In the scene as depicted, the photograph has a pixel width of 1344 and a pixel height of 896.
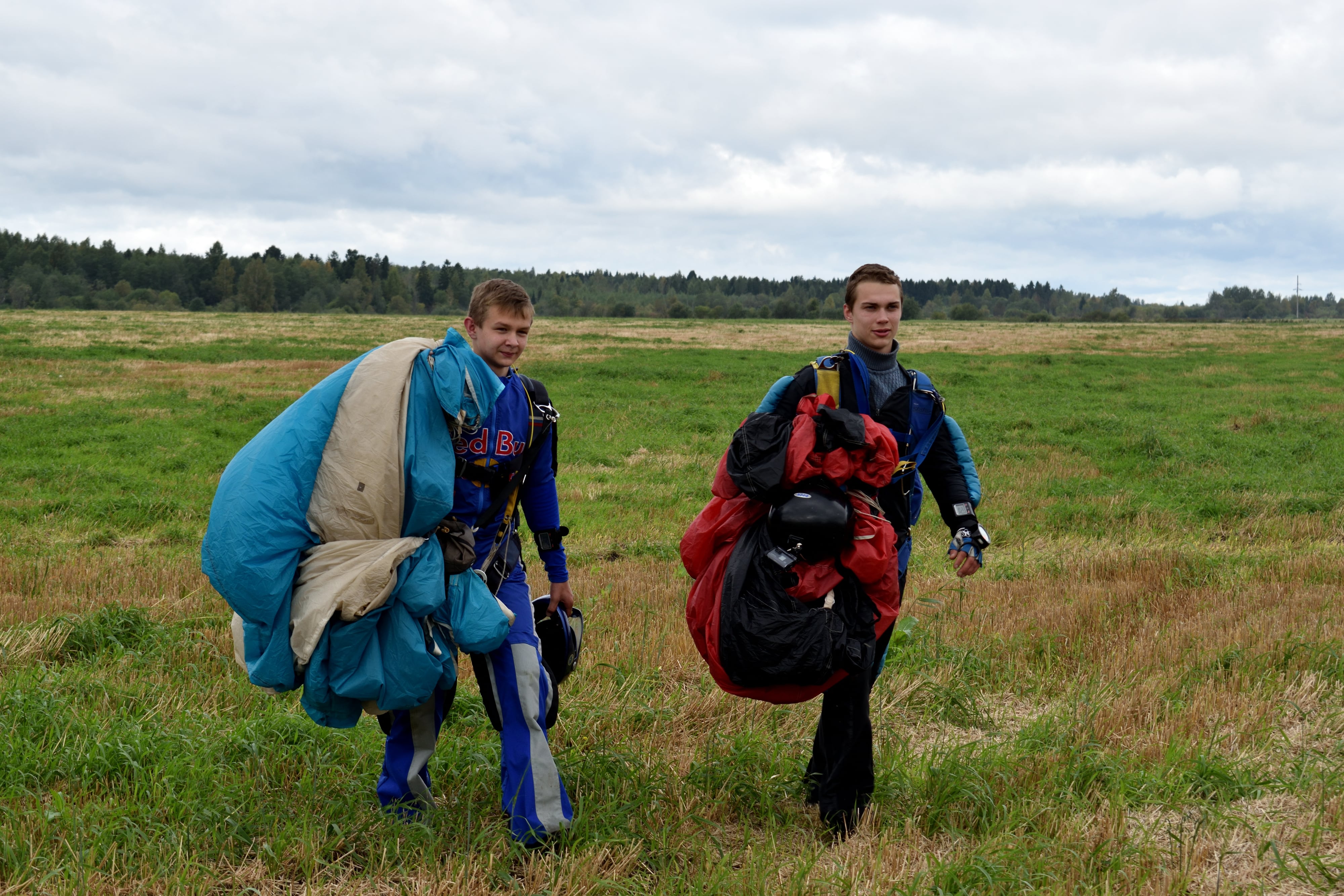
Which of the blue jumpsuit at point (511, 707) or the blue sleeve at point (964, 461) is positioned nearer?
the blue jumpsuit at point (511, 707)

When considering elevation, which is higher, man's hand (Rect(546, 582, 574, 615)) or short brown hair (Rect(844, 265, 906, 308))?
short brown hair (Rect(844, 265, 906, 308))

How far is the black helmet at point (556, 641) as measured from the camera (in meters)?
3.92

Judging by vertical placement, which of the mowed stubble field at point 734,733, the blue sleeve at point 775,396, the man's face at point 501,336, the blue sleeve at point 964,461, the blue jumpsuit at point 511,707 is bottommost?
the mowed stubble field at point 734,733

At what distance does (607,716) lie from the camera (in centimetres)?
464

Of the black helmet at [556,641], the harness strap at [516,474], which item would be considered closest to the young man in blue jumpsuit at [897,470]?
the harness strap at [516,474]

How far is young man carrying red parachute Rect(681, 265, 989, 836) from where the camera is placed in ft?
10.6

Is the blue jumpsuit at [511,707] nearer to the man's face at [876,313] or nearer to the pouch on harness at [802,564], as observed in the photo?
the pouch on harness at [802,564]

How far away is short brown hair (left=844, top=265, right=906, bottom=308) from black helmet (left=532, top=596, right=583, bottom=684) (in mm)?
1750

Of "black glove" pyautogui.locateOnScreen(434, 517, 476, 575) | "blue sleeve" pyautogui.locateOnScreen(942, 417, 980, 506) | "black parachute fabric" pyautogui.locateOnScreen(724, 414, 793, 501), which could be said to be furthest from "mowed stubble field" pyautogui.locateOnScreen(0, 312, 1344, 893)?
"black parachute fabric" pyautogui.locateOnScreen(724, 414, 793, 501)

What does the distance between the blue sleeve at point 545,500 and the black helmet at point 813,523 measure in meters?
1.00

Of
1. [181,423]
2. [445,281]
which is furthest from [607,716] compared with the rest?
[445,281]

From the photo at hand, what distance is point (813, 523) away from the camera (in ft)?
10.6

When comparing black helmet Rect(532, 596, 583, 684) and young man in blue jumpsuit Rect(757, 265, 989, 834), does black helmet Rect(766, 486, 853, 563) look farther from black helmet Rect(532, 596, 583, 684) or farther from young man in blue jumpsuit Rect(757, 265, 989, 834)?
black helmet Rect(532, 596, 583, 684)

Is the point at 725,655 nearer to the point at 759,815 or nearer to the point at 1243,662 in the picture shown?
the point at 759,815
